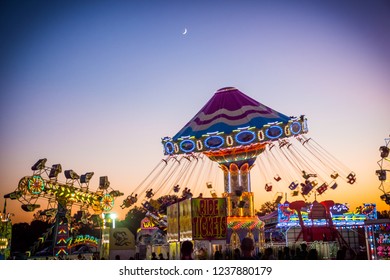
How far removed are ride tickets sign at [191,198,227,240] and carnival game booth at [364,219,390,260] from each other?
3.98 meters

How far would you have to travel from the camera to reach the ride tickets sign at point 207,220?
11.6m

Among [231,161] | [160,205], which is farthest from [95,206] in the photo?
[231,161]

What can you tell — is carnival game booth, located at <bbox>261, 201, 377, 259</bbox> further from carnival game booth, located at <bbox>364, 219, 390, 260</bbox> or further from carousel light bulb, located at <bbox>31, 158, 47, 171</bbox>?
carousel light bulb, located at <bbox>31, 158, 47, 171</bbox>

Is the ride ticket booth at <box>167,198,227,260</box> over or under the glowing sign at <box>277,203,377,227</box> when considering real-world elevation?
under

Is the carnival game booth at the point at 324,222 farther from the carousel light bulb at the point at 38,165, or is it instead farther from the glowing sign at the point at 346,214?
the carousel light bulb at the point at 38,165

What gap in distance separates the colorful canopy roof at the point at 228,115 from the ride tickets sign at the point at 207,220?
298 inches

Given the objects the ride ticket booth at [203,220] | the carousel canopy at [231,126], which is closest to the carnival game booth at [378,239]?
the ride ticket booth at [203,220]

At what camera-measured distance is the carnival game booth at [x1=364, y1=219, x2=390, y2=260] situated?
488 inches

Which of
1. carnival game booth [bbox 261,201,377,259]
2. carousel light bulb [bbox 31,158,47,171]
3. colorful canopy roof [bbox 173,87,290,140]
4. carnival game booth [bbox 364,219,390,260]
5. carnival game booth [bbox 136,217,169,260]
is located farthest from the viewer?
carnival game booth [bbox 136,217,169,260]

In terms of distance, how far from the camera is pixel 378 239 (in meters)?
12.6

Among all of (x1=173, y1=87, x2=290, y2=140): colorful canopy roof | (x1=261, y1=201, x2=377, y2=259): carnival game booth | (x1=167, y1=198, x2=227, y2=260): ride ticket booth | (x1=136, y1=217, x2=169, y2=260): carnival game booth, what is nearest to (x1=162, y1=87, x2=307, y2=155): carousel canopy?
(x1=173, y1=87, x2=290, y2=140): colorful canopy roof

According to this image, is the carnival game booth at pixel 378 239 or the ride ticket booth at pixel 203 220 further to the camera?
the carnival game booth at pixel 378 239

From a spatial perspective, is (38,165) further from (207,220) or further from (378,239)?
(378,239)
